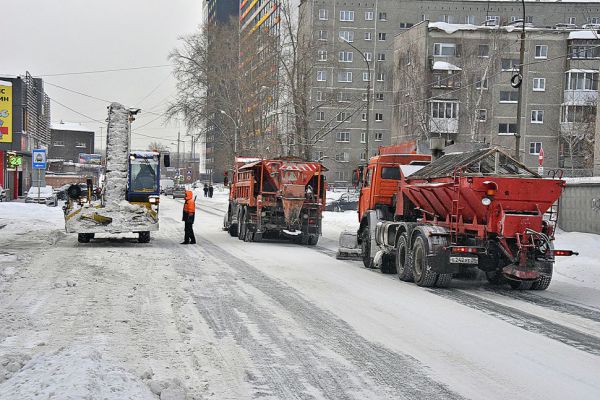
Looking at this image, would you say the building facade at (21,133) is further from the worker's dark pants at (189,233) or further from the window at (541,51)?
the window at (541,51)

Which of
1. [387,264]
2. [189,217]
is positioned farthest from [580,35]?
[387,264]

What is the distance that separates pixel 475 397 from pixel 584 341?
2981mm

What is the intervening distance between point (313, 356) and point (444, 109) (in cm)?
5258

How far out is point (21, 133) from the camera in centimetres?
4994

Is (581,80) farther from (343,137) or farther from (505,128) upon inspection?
(343,137)

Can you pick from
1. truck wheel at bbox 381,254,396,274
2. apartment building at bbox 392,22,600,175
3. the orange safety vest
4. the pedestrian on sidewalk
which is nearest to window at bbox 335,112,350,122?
apartment building at bbox 392,22,600,175

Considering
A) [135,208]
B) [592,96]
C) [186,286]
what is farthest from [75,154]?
[186,286]

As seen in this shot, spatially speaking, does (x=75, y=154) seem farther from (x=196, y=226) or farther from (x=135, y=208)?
(x=135, y=208)

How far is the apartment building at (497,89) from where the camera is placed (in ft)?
171

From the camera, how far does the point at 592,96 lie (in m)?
55.0

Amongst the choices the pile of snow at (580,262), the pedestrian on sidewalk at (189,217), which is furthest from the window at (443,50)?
the pedestrian on sidewalk at (189,217)

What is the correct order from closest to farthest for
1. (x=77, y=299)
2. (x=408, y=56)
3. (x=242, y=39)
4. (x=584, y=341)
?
1. (x=584, y=341)
2. (x=77, y=299)
3. (x=242, y=39)
4. (x=408, y=56)

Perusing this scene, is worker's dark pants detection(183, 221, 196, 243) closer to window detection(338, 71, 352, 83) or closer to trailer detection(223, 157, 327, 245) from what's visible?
trailer detection(223, 157, 327, 245)

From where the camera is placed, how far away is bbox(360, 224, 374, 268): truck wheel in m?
15.8
